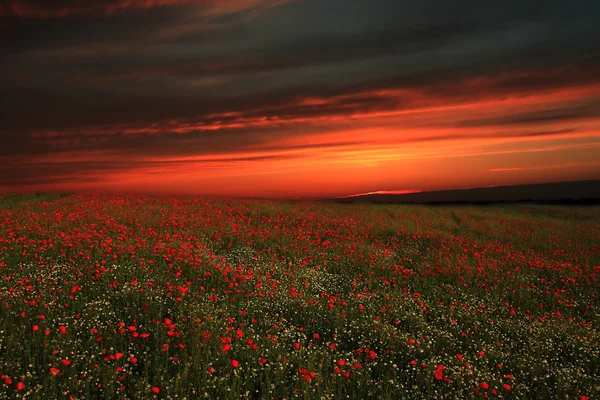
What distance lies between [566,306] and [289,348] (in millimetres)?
7293

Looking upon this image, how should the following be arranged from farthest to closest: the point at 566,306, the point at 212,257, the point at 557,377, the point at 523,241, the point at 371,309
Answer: the point at 523,241 → the point at 212,257 → the point at 566,306 → the point at 371,309 → the point at 557,377

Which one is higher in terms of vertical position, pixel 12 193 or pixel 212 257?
pixel 12 193

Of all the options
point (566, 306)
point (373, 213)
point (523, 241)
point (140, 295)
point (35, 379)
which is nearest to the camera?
point (35, 379)

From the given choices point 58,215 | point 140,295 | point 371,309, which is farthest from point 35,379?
point 58,215

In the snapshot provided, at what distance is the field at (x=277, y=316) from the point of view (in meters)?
5.27

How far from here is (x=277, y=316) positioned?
23.6 ft

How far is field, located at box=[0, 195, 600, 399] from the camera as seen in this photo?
5266 millimetres

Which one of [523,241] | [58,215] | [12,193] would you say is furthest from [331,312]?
[12,193]

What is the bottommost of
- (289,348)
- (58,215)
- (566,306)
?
(566,306)

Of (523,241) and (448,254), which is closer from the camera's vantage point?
(448,254)

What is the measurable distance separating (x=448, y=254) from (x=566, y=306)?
13.4ft

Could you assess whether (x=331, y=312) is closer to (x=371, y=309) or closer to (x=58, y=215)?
(x=371, y=309)

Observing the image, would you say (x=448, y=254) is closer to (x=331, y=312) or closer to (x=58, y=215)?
(x=331, y=312)

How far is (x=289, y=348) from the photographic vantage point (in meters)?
6.29
